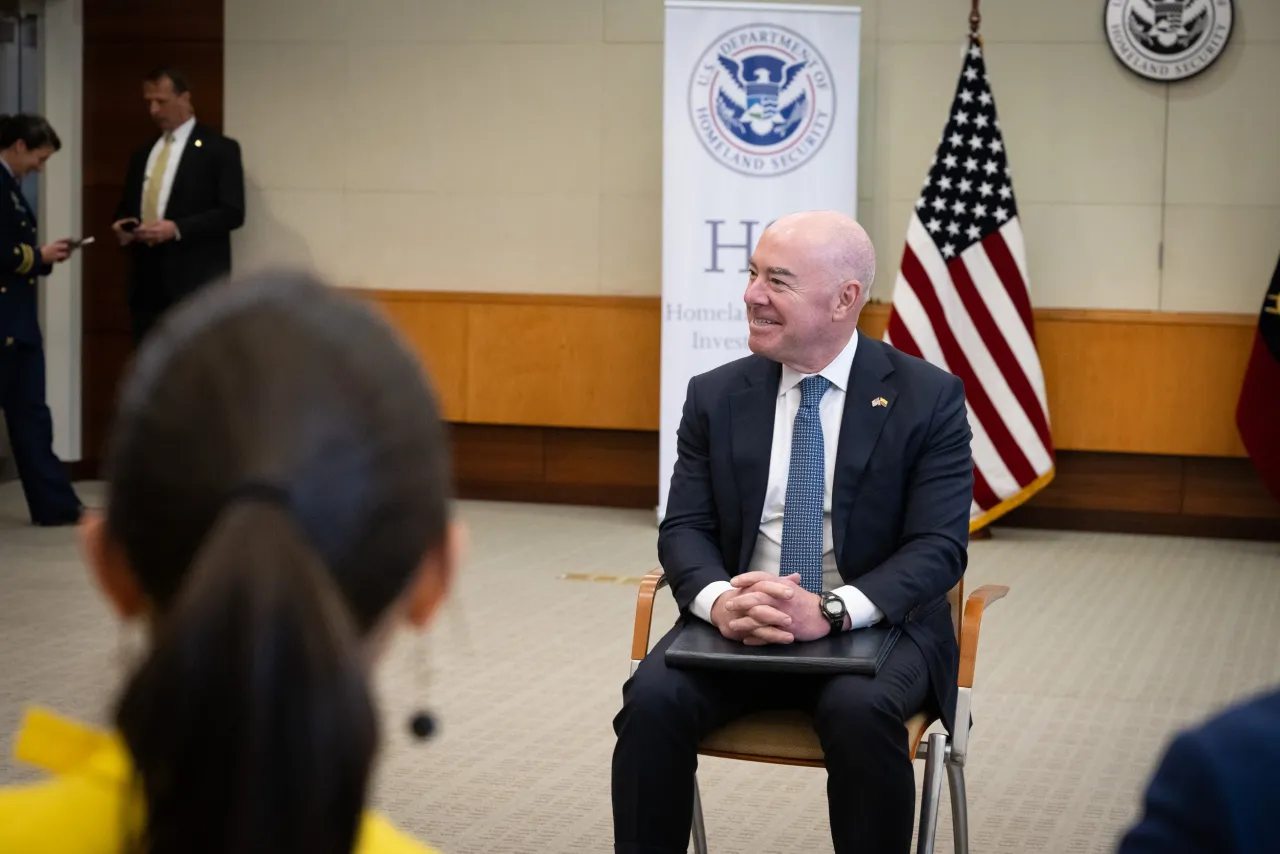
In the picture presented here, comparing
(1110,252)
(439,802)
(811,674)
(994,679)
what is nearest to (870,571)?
(811,674)

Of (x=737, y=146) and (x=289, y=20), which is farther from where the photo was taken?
(x=289, y=20)

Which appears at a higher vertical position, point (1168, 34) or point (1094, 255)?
point (1168, 34)

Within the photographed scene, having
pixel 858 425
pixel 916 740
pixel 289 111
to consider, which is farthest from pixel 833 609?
pixel 289 111

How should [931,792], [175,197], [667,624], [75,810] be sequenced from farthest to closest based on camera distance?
[175,197] < [667,624] < [931,792] < [75,810]

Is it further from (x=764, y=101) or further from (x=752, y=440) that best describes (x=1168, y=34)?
(x=752, y=440)

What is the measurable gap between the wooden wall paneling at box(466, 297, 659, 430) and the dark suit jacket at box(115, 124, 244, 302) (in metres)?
1.30

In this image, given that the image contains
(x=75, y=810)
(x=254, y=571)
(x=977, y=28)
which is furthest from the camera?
(x=977, y=28)

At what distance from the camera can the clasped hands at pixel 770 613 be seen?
271cm

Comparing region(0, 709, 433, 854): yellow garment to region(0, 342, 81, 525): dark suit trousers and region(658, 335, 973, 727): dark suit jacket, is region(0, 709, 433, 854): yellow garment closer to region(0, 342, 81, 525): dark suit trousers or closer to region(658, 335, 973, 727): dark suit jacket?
region(658, 335, 973, 727): dark suit jacket

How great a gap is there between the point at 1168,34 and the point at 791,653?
5521 mm

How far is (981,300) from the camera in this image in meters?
7.23

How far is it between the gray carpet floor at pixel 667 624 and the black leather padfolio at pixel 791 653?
0.76 meters

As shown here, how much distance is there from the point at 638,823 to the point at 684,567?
489mm

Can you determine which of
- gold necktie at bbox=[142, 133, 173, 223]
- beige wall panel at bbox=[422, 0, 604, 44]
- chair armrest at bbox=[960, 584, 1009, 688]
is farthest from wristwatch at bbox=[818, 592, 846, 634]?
gold necktie at bbox=[142, 133, 173, 223]
